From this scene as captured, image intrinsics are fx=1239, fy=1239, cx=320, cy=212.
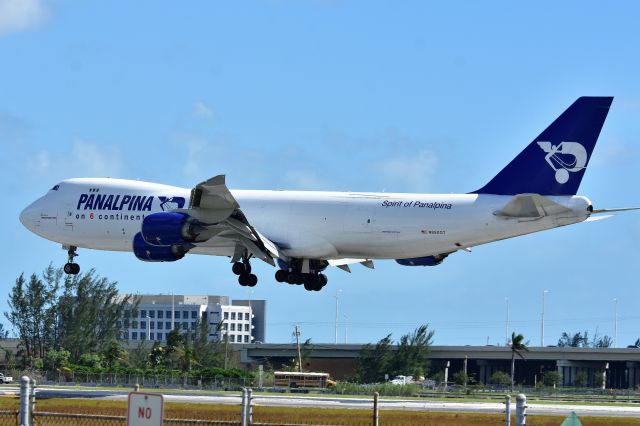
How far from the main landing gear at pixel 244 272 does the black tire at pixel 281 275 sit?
6.32 feet

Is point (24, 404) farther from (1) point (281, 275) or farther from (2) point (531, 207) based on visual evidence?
(1) point (281, 275)

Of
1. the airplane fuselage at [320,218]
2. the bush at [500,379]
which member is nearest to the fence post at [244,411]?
the airplane fuselage at [320,218]

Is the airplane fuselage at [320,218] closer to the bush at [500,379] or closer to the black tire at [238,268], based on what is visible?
the black tire at [238,268]

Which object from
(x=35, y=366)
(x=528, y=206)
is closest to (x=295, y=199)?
(x=528, y=206)

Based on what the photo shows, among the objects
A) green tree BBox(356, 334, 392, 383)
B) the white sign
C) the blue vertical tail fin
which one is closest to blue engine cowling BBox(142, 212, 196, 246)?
the blue vertical tail fin

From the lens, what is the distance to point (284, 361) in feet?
407

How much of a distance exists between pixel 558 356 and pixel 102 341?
43607mm

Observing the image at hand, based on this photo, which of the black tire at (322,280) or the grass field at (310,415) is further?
the black tire at (322,280)

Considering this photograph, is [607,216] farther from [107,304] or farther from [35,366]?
[107,304]

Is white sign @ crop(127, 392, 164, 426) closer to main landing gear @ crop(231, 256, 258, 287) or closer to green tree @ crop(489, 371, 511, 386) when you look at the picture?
main landing gear @ crop(231, 256, 258, 287)

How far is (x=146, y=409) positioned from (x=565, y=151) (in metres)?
37.6

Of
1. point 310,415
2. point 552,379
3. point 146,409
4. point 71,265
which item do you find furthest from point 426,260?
point 552,379

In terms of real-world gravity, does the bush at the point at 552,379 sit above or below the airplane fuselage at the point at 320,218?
below

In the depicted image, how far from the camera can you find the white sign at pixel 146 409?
19172 millimetres
